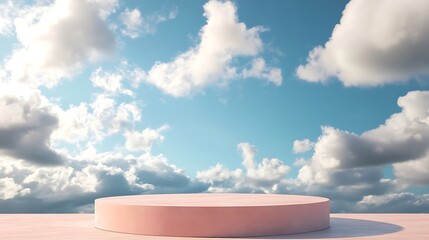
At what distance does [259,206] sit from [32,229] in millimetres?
10250

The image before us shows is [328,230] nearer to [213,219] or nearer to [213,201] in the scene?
[213,201]

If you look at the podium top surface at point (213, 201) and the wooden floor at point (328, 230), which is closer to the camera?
the wooden floor at point (328, 230)

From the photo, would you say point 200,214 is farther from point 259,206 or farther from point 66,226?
point 66,226

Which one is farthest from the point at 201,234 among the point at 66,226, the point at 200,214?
the point at 66,226

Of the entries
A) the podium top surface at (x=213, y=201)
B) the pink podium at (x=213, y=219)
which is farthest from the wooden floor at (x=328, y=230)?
the podium top surface at (x=213, y=201)

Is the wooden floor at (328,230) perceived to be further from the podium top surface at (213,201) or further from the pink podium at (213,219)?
the podium top surface at (213,201)

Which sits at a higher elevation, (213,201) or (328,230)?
(213,201)

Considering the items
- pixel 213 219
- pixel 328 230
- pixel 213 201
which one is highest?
pixel 213 201

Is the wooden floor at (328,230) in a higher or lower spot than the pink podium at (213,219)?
lower

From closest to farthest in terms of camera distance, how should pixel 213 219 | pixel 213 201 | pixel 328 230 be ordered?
pixel 213 219 → pixel 328 230 → pixel 213 201

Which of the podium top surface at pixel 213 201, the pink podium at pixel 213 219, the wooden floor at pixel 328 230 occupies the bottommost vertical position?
the wooden floor at pixel 328 230

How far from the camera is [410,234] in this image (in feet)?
56.6

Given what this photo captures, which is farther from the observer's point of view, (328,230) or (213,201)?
(213,201)

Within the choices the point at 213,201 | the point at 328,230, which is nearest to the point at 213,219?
the point at 213,201
